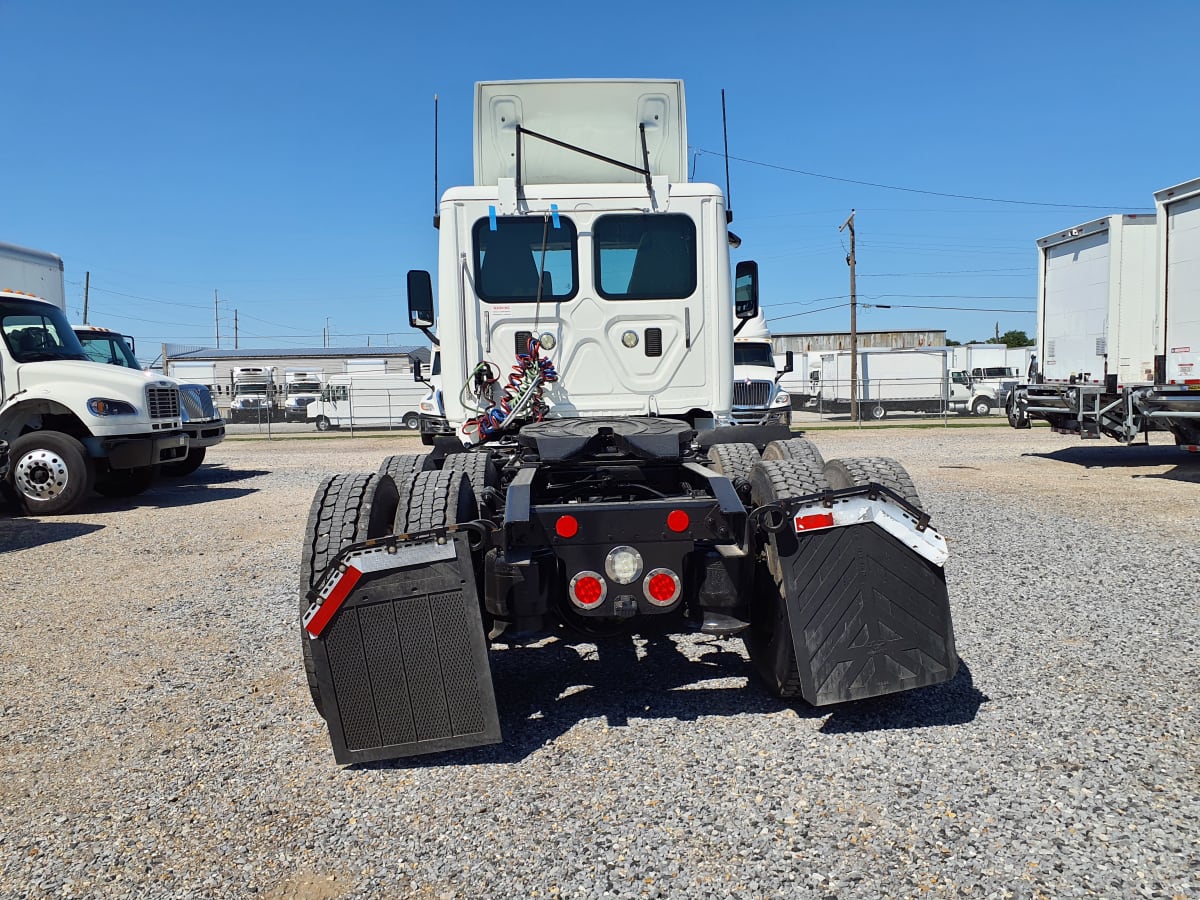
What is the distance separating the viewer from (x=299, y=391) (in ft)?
150

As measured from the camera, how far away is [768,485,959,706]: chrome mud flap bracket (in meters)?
3.59

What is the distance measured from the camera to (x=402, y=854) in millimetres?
2939

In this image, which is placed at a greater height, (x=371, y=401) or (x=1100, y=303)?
(x=1100, y=303)

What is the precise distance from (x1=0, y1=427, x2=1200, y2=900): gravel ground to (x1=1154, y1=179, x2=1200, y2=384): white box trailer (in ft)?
25.8

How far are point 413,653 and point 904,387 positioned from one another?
34.4 meters

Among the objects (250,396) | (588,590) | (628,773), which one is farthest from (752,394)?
(250,396)

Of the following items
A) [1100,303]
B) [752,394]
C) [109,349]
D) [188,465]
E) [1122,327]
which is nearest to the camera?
[1122,327]

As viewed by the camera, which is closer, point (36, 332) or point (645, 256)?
point (645, 256)

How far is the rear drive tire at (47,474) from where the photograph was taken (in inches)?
450

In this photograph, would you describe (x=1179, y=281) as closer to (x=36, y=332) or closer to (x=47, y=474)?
(x=47, y=474)

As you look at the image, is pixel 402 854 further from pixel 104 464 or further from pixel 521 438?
pixel 104 464

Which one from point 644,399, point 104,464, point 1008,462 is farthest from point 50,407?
point 1008,462

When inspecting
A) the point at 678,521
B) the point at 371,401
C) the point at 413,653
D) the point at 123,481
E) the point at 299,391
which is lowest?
the point at 123,481

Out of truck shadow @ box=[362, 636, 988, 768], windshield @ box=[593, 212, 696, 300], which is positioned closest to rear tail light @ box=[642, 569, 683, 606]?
truck shadow @ box=[362, 636, 988, 768]
